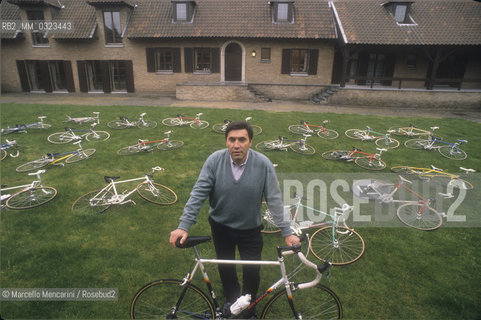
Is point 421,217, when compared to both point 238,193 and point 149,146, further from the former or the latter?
point 149,146

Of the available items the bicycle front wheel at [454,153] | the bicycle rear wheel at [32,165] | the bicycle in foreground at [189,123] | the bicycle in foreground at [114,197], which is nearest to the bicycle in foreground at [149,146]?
the bicycle rear wheel at [32,165]

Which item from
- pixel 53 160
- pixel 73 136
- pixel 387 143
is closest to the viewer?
pixel 53 160

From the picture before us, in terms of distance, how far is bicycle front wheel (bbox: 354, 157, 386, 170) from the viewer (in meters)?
9.45

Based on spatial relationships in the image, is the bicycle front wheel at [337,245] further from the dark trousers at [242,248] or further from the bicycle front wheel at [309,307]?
the dark trousers at [242,248]

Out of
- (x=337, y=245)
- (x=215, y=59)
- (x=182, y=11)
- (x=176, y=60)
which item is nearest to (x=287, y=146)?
(x=337, y=245)

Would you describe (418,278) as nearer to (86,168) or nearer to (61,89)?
(86,168)

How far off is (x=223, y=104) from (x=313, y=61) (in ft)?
26.4

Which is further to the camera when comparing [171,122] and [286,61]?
[286,61]

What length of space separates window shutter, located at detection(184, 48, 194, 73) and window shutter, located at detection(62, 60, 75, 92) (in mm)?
9092

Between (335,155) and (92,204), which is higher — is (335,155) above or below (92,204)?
above

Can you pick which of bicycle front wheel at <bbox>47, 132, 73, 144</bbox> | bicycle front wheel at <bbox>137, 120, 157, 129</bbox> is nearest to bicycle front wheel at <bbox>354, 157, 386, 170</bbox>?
bicycle front wheel at <bbox>137, 120, 157, 129</bbox>

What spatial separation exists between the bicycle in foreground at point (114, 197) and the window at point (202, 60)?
1681 centimetres

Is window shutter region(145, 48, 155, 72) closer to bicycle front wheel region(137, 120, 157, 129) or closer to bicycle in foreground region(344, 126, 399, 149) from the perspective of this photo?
bicycle front wheel region(137, 120, 157, 129)

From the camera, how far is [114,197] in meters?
6.75
